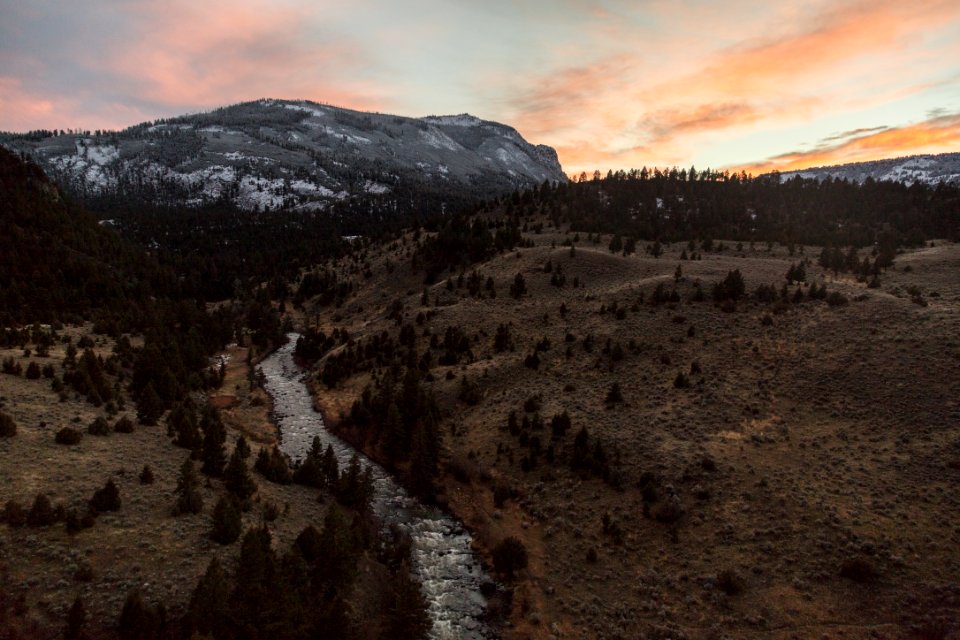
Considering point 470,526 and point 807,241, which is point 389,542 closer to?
point 470,526

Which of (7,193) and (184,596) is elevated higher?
(7,193)

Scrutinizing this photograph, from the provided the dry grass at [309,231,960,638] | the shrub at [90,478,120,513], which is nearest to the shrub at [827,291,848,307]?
the dry grass at [309,231,960,638]

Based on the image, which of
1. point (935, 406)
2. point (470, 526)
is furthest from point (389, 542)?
point (935, 406)

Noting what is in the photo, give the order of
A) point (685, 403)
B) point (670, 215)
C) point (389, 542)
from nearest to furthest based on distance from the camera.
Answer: point (389, 542)
point (685, 403)
point (670, 215)

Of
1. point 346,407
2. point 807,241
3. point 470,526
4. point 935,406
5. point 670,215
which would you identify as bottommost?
point 470,526

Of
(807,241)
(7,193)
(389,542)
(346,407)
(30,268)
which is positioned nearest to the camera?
(389,542)

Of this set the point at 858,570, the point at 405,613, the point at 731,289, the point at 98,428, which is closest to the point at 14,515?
the point at 98,428

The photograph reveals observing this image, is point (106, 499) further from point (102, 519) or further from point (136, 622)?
point (136, 622)
